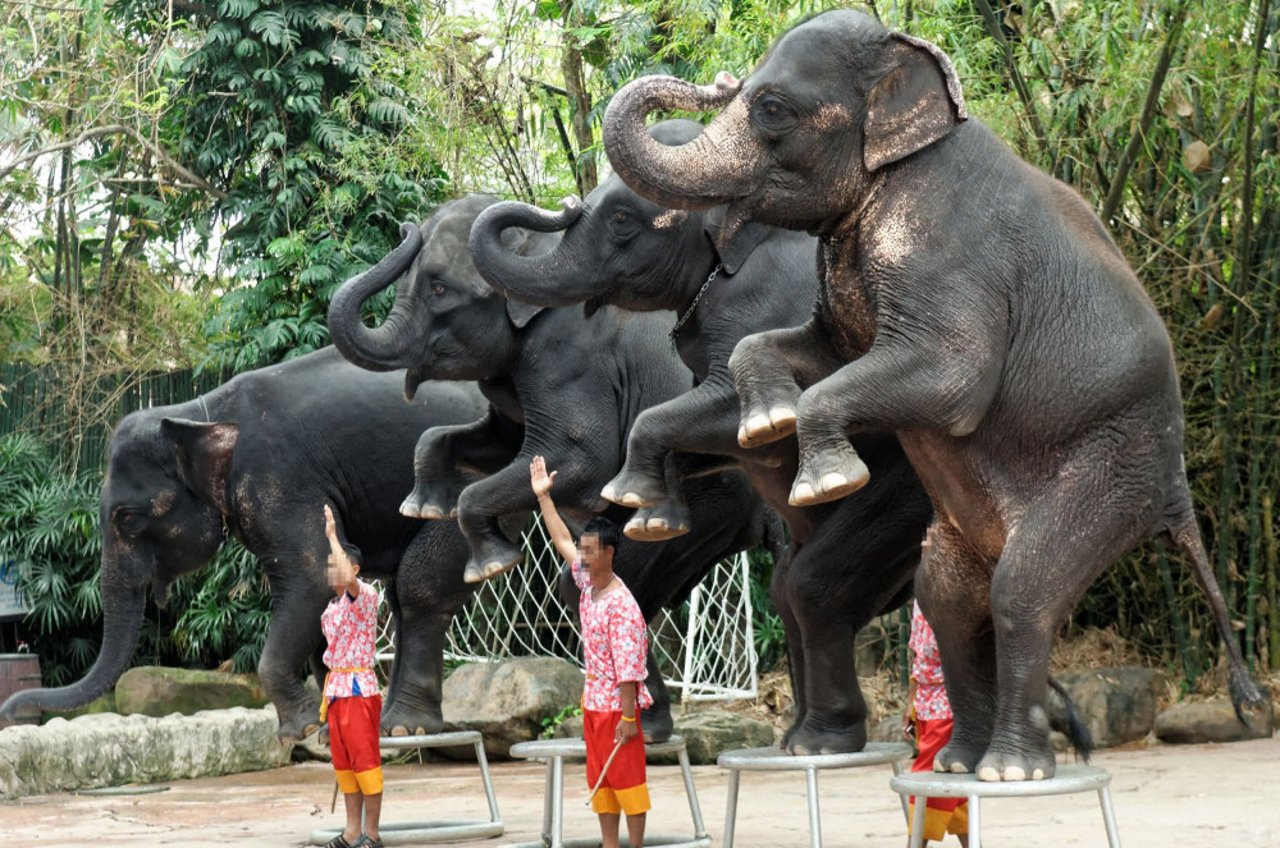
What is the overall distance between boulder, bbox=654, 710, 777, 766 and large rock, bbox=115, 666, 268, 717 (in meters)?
3.18

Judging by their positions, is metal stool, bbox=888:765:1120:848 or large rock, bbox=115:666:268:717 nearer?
metal stool, bbox=888:765:1120:848

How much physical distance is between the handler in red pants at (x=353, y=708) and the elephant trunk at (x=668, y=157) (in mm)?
2606

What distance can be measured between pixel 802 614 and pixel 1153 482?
4.36ft

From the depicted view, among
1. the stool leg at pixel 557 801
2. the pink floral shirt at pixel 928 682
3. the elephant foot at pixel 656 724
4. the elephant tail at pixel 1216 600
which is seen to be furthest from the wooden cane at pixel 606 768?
the elephant tail at pixel 1216 600

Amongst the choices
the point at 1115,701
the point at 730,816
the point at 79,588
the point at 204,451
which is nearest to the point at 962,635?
the point at 730,816

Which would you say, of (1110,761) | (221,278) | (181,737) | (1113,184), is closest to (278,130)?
(221,278)

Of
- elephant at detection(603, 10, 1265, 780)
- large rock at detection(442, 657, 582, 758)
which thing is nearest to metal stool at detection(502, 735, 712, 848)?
elephant at detection(603, 10, 1265, 780)

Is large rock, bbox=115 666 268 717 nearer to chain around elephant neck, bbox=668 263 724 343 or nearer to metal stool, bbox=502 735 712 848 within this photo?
metal stool, bbox=502 735 712 848

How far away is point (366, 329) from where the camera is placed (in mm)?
5957

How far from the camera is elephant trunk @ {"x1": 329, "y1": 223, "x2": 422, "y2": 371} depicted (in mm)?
5863

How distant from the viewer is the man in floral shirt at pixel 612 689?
16.5ft

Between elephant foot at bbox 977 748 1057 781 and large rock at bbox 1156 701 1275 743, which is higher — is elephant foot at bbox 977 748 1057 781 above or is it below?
above

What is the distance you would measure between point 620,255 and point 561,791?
1648 millimetres

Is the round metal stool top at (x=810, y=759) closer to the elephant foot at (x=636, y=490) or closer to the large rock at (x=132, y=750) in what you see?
the elephant foot at (x=636, y=490)
